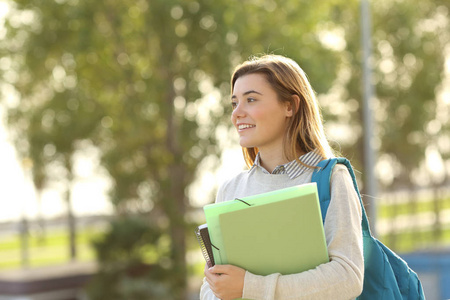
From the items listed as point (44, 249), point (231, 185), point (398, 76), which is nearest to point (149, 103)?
point (398, 76)

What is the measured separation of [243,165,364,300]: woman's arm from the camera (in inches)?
83.2

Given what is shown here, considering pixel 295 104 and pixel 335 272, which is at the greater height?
pixel 295 104

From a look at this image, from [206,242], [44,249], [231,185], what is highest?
[231,185]

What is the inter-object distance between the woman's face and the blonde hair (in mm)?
20

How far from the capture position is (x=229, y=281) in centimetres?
215

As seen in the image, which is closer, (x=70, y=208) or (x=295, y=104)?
(x=295, y=104)

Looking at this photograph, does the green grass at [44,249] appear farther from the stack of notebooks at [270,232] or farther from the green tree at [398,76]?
the stack of notebooks at [270,232]

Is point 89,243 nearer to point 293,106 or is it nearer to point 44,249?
point 293,106

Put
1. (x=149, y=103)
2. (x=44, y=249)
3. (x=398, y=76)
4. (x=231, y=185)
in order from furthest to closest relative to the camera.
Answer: (x=44, y=249)
(x=398, y=76)
(x=149, y=103)
(x=231, y=185)

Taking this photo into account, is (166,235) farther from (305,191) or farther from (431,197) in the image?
(305,191)

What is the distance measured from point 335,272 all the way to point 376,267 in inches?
6.8

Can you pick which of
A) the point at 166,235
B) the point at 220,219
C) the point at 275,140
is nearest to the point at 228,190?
the point at 275,140

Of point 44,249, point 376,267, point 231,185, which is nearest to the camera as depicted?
point 376,267

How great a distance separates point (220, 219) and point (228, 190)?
45cm
